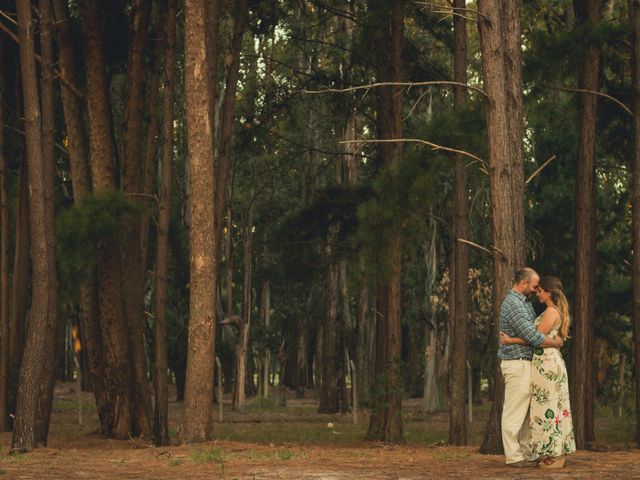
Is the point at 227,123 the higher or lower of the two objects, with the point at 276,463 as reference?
higher

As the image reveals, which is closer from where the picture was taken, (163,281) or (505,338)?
(505,338)

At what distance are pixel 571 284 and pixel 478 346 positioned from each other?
12009 mm

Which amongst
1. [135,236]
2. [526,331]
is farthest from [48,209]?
[526,331]

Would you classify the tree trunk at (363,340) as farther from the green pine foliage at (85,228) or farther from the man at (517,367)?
the man at (517,367)

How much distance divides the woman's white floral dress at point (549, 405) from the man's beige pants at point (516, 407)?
0.27 feet

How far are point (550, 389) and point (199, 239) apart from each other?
6.54 meters

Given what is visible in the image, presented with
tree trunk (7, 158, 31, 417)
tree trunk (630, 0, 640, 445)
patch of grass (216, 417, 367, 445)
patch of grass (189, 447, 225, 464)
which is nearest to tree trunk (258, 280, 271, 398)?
patch of grass (216, 417, 367, 445)

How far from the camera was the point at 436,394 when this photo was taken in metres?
38.4

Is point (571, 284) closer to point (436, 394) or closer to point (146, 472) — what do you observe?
point (436, 394)

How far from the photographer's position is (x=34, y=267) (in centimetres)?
1777

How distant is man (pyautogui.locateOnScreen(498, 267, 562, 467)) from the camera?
12641 millimetres

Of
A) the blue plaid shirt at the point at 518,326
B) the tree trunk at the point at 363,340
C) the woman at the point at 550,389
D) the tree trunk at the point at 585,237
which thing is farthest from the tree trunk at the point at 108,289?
the tree trunk at the point at 363,340

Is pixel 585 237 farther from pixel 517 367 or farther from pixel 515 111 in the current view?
pixel 517 367

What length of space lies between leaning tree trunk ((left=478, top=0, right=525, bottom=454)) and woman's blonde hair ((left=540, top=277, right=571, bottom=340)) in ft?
9.06
